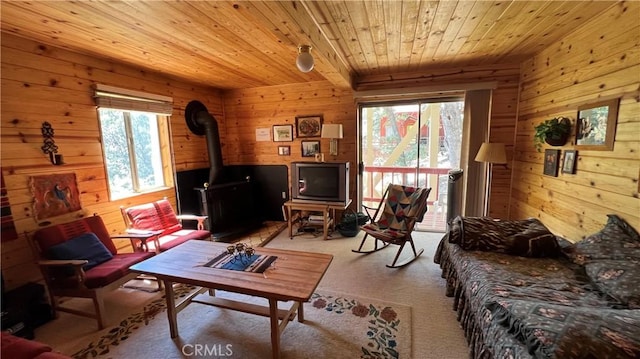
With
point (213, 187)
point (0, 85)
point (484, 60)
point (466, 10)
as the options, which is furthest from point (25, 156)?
point (484, 60)

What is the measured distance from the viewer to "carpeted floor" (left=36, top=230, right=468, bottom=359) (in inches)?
71.5

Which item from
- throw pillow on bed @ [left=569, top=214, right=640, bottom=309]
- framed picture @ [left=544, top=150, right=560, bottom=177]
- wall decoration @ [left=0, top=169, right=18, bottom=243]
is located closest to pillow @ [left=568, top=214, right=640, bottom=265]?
throw pillow on bed @ [left=569, top=214, right=640, bottom=309]

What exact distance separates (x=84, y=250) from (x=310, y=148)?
3057mm

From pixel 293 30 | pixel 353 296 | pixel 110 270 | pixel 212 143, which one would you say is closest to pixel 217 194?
pixel 212 143

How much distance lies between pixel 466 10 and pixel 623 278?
79.7 inches

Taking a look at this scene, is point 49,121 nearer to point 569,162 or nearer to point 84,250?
point 84,250

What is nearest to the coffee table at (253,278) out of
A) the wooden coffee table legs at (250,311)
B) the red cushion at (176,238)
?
the wooden coffee table legs at (250,311)

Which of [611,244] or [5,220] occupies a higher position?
[5,220]

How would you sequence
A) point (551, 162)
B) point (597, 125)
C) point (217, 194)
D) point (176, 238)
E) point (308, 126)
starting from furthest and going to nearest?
point (308, 126), point (217, 194), point (176, 238), point (551, 162), point (597, 125)

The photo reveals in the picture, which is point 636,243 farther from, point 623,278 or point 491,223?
point 491,223

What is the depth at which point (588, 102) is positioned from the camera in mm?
2146

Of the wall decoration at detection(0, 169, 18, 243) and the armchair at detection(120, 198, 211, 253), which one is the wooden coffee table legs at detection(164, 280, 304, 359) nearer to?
the armchair at detection(120, 198, 211, 253)

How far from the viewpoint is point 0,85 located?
209cm

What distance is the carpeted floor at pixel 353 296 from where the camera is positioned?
1815 mm
